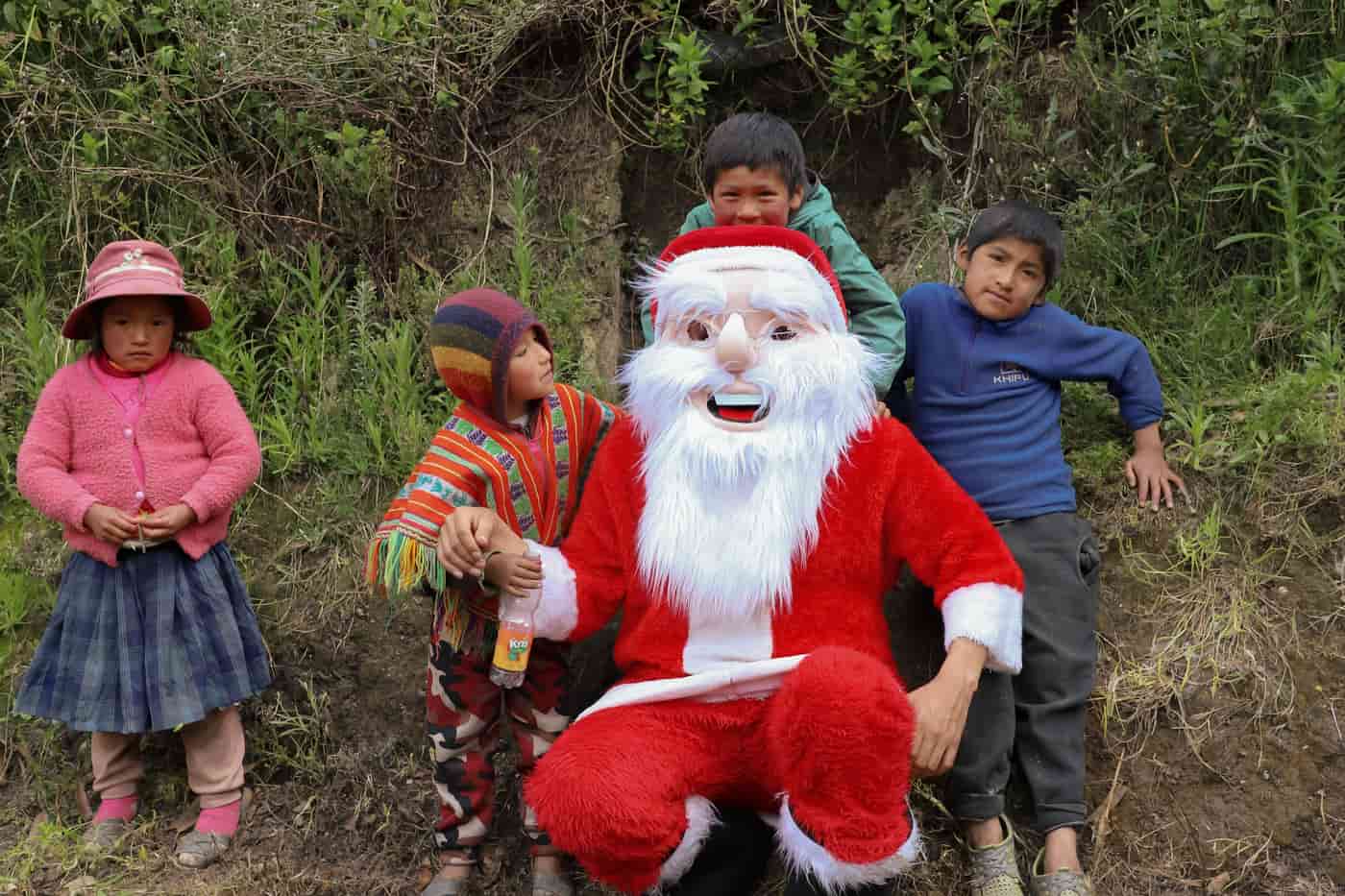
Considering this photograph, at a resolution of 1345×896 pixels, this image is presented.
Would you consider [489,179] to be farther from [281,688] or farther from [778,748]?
[778,748]

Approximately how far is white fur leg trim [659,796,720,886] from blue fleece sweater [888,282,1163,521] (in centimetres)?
116

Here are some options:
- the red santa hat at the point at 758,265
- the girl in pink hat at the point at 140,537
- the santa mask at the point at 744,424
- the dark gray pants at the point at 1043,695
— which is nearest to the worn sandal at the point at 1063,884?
the dark gray pants at the point at 1043,695

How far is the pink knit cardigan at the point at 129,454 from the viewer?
3244 mm

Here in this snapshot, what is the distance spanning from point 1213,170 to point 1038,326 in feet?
3.78

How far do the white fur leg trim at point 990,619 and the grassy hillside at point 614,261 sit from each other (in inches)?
23.8

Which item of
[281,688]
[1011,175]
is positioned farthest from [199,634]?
[1011,175]

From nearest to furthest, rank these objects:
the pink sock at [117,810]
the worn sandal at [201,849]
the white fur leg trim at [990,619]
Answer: the white fur leg trim at [990,619]
the worn sandal at [201,849]
the pink sock at [117,810]

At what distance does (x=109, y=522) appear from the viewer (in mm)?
3182

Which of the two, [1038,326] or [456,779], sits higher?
[1038,326]

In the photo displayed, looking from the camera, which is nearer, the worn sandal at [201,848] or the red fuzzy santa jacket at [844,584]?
the red fuzzy santa jacket at [844,584]

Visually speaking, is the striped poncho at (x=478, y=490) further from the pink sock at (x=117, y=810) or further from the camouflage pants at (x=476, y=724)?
the pink sock at (x=117, y=810)

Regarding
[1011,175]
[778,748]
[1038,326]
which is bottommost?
[778,748]

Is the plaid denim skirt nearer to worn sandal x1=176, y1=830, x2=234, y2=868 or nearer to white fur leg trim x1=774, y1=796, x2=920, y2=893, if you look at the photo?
worn sandal x1=176, y1=830, x2=234, y2=868

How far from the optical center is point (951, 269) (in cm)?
428
